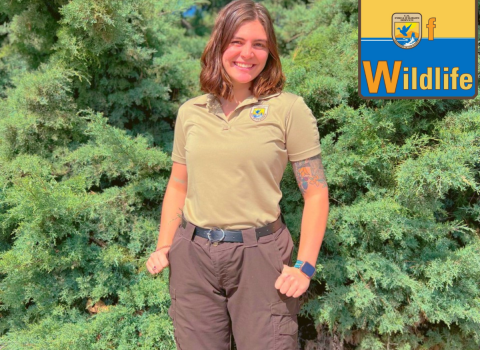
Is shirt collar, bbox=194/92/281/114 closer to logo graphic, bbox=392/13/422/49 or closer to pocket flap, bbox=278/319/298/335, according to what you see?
pocket flap, bbox=278/319/298/335

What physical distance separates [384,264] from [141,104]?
7.29 feet

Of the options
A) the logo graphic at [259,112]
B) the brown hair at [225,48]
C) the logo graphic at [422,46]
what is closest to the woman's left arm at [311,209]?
the logo graphic at [259,112]

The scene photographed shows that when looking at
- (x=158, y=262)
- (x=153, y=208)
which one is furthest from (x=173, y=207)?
(x=153, y=208)

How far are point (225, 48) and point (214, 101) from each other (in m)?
0.23

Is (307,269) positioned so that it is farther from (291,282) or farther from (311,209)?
(311,209)

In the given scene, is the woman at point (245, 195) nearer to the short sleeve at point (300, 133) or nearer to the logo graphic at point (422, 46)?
the short sleeve at point (300, 133)

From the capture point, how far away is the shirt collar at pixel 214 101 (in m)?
1.66

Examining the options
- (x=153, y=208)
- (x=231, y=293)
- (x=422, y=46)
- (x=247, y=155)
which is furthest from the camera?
(x=153, y=208)

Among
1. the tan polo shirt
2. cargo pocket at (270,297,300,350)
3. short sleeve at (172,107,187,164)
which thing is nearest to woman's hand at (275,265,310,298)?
cargo pocket at (270,297,300,350)

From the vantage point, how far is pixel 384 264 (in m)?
2.22

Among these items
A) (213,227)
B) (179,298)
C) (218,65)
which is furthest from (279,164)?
(179,298)

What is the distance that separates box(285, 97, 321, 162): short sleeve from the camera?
158 cm

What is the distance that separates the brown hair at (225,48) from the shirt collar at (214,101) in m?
0.02

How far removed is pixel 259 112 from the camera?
1.62 metres
